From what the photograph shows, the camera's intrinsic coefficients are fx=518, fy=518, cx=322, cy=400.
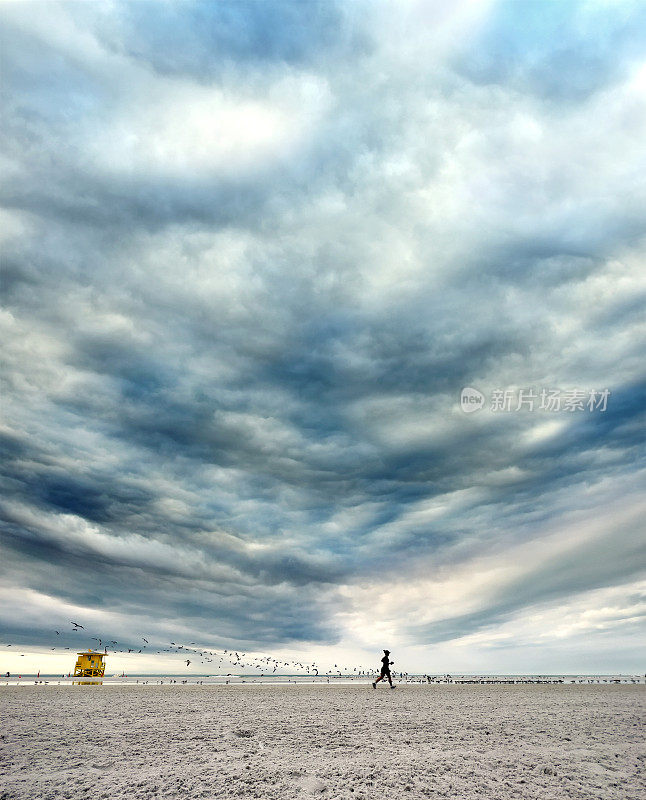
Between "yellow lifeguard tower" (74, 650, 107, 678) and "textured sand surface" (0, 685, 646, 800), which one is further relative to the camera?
"yellow lifeguard tower" (74, 650, 107, 678)

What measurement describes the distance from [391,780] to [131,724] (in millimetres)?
12317

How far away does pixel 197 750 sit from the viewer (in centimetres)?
1316

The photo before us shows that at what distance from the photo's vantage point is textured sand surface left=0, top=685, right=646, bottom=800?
973 centimetres

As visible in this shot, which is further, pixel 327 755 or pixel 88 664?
pixel 88 664

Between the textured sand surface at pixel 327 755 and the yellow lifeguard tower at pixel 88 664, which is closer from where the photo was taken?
the textured sand surface at pixel 327 755

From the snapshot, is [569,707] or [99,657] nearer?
[569,707]

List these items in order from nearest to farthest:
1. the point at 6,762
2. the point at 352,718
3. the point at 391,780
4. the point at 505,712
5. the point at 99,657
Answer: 1. the point at 391,780
2. the point at 6,762
3. the point at 352,718
4. the point at 505,712
5. the point at 99,657

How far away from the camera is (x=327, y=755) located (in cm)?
1249

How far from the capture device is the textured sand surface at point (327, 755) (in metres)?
9.73

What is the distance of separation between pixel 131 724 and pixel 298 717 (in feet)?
20.1

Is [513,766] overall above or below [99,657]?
below

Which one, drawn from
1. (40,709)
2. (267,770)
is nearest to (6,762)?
(267,770)

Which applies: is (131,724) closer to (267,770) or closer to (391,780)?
(267,770)

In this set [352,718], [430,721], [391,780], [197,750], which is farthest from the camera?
[352,718]
